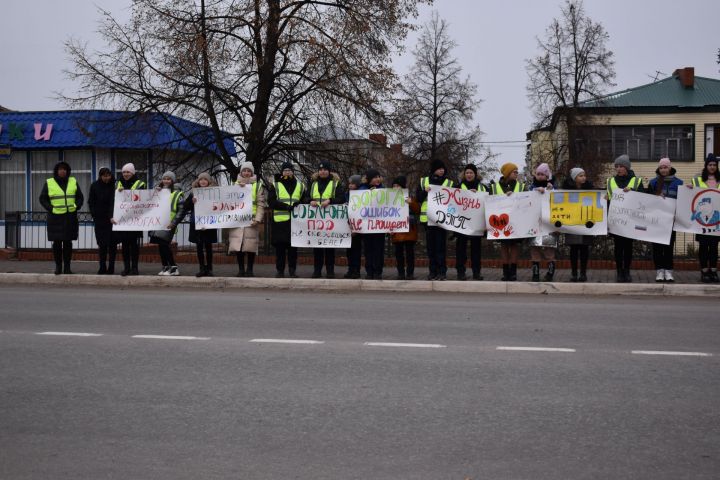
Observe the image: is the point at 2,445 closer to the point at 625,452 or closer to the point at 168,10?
the point at 625,452

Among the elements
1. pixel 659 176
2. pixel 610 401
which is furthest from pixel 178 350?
pixel 659 176

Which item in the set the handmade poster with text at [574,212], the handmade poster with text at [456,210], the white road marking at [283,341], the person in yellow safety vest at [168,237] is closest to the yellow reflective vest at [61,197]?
the person in yellow safety vest at [168,237]

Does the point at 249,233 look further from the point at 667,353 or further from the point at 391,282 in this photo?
the point at 667,353

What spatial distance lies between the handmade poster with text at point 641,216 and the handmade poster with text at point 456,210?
2389mm

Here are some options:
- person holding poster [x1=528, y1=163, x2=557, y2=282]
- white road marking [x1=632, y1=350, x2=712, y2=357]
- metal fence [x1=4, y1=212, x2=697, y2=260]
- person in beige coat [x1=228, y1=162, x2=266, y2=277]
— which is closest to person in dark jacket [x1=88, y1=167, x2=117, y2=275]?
metal fence [x1=4, y1=212, x2=697, y2=260]

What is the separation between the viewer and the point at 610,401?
20.0 feet

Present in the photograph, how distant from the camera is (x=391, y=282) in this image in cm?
1492

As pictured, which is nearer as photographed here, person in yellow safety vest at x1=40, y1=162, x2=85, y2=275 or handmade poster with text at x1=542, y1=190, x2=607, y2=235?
handmade poster with text at x1=542, y1=190, x2=607, y2=235

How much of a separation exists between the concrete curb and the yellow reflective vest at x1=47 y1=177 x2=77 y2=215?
133 centimetres

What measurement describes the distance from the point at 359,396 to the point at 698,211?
10.5 meters

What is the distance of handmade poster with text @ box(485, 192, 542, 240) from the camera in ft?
49.5

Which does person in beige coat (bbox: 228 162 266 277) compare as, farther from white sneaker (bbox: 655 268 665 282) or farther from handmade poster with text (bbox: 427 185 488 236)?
white sneaker (bbox: 655 268 665 282)

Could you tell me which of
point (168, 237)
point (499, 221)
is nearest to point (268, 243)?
point (168, 237)

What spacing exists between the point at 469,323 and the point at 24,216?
15.8m
